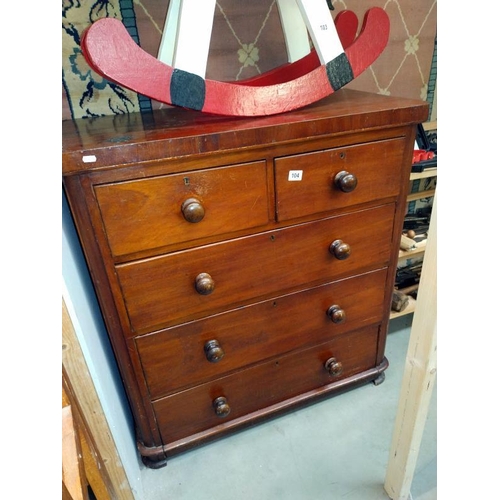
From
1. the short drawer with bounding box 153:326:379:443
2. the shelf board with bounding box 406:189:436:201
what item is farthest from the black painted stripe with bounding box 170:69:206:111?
the shelf board with bounding box 406:189:436:201

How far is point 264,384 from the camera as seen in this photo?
1155 mm

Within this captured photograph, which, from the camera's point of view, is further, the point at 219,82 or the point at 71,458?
the point at 219,82

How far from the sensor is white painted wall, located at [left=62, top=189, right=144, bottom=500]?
2.45 ft

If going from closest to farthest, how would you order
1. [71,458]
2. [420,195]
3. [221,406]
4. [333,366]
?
1. [71,458]
2. [221,406]
3. [333,366]
4. [420,195]

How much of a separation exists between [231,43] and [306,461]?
4.35 ft

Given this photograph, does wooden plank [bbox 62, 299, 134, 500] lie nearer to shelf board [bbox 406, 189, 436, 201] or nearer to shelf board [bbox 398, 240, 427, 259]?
shelf board [bbox 398, 240, 427, 259]

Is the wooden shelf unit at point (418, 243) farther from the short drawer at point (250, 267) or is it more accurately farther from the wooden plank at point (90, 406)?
the wooden plank at point (90, 406)

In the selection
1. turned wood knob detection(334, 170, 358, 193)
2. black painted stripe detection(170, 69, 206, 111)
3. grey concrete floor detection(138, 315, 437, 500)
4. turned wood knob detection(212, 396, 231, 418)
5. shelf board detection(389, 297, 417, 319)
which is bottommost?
grey concrete floor detection(138, 315, 437, 500)

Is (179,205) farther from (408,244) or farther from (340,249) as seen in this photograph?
(408,244)

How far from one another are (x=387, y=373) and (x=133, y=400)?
0.96 metres

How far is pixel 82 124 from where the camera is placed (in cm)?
95

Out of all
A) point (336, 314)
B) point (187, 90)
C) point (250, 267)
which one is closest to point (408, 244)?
point (336, 314)
